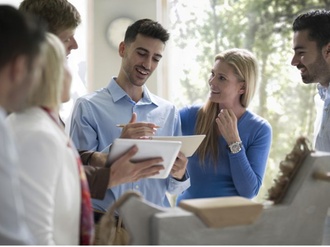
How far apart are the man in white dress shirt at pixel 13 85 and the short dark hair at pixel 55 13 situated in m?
0.77

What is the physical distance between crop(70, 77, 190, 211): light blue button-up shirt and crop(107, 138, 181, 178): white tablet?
0.41 m

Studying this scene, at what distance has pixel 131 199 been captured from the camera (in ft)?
3.99

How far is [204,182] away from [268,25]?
8.54 feet

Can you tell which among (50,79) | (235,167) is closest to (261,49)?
(235,167)

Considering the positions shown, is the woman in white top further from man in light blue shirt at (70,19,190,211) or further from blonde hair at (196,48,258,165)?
blonde hair at (196,48,258,165)

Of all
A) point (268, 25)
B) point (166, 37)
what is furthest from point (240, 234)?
point (268, 25)

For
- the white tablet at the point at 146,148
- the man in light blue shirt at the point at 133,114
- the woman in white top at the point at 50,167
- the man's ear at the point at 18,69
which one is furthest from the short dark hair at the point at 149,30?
the man's ear at the point at 18,69

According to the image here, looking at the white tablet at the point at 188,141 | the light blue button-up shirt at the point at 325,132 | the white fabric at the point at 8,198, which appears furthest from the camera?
the light blue button-up shirt at the point at 325,132

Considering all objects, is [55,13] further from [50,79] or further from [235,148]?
[235,148]

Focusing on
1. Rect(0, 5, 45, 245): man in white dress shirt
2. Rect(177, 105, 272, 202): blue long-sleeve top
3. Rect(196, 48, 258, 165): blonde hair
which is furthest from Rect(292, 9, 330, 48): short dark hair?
Rect(0, 5, 45, 245): man in white dress shirt

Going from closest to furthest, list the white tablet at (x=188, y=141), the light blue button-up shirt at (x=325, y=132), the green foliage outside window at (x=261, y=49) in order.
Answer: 1. the white tablet at (x=188, y=141)
2. the light blue button-up shirt at (x=325, y=132)
3. the green foliage outside window at (x=261, y=49)

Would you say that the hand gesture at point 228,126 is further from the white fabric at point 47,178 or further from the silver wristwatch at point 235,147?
the white fabric at point 47,178

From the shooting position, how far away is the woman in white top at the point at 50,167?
1.07 metres

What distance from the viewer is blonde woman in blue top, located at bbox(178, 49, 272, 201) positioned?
247 cm
